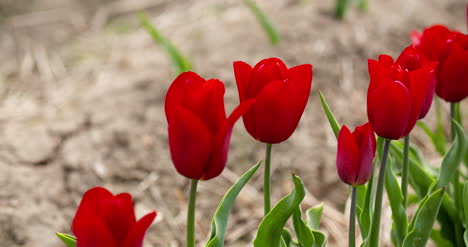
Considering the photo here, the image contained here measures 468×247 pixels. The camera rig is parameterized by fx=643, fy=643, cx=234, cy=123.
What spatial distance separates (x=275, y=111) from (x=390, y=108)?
19 cm

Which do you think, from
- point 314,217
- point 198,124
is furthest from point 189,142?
point 314,217

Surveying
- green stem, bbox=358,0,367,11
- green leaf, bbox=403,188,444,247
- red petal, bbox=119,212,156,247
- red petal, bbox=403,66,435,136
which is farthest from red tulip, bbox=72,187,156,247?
green stem, bbox=358,0,367,11

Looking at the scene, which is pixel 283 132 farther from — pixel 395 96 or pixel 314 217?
pixel 314 217

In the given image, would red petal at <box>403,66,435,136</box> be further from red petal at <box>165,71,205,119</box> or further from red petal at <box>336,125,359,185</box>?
red petal at <box>165,71,205,119</box>

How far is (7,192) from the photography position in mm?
1927

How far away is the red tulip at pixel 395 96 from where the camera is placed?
3.44 ft

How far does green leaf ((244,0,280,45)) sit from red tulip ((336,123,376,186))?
1654 millimetres

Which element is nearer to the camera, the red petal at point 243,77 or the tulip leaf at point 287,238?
the red petal at point 243,77

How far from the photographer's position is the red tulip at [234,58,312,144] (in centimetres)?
103

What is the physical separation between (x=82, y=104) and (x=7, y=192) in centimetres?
67

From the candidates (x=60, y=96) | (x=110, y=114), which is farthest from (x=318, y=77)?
(x=60, y=96)

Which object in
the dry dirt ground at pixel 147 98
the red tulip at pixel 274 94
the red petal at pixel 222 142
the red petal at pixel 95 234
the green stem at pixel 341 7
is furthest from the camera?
the green stem at pixel 341 7

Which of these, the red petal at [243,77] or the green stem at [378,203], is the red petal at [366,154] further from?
the red petal at [243,77]

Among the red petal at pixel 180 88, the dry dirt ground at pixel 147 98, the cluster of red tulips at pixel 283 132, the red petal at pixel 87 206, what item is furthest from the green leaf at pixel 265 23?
the red petal at pixel 87 206
